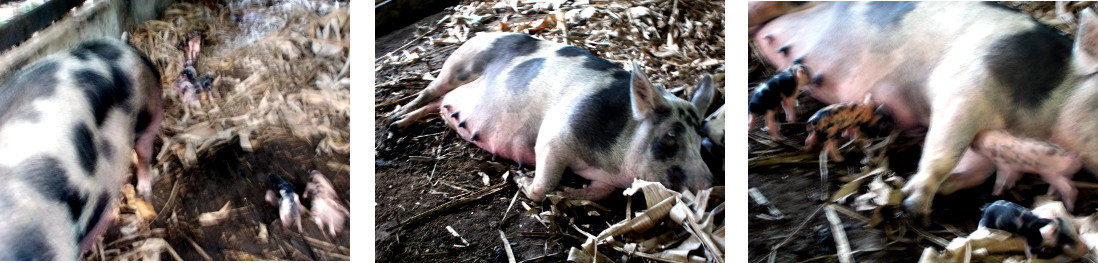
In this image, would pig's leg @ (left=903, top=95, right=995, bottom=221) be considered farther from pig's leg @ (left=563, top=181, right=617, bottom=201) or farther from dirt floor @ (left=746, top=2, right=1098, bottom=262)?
pig's leg @ (left=563, top=181, right=617, bottom=201)

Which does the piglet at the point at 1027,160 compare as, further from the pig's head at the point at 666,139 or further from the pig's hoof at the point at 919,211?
the pig's head at the point at 666,139

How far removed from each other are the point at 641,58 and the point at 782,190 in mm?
424

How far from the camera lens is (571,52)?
185cm

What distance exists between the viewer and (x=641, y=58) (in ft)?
5.97

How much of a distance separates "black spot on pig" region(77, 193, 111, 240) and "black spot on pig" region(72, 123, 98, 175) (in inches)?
2.4

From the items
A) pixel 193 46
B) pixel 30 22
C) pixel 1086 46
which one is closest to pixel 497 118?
pixel 193 46

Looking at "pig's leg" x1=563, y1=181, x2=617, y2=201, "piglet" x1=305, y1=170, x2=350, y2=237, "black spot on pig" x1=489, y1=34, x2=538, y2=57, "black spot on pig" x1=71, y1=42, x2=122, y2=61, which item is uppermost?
"black spot on pig" x1=71, y1=42, x2=122, y2=61

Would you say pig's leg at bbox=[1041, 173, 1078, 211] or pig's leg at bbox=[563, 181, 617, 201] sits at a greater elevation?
pig's leg at bbox=[1041, 173, 1078, 211]

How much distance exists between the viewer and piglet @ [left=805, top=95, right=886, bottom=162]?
1.68 meters

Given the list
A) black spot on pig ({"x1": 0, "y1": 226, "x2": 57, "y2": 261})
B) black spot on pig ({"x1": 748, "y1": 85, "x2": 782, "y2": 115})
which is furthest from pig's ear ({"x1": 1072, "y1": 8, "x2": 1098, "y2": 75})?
black spot on pig ({"x1": 0, "y1": 226, "x2": 57, "y2": 261})

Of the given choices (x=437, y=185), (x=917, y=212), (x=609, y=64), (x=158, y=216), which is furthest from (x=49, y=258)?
(x=917, y=212)

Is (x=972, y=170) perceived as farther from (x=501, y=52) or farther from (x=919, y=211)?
(x=501, y=52)

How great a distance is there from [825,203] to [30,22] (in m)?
1.82

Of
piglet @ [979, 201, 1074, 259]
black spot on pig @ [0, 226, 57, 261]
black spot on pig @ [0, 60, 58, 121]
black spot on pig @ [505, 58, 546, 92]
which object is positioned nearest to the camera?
piglet @ [979, 201, 1074, 259]
